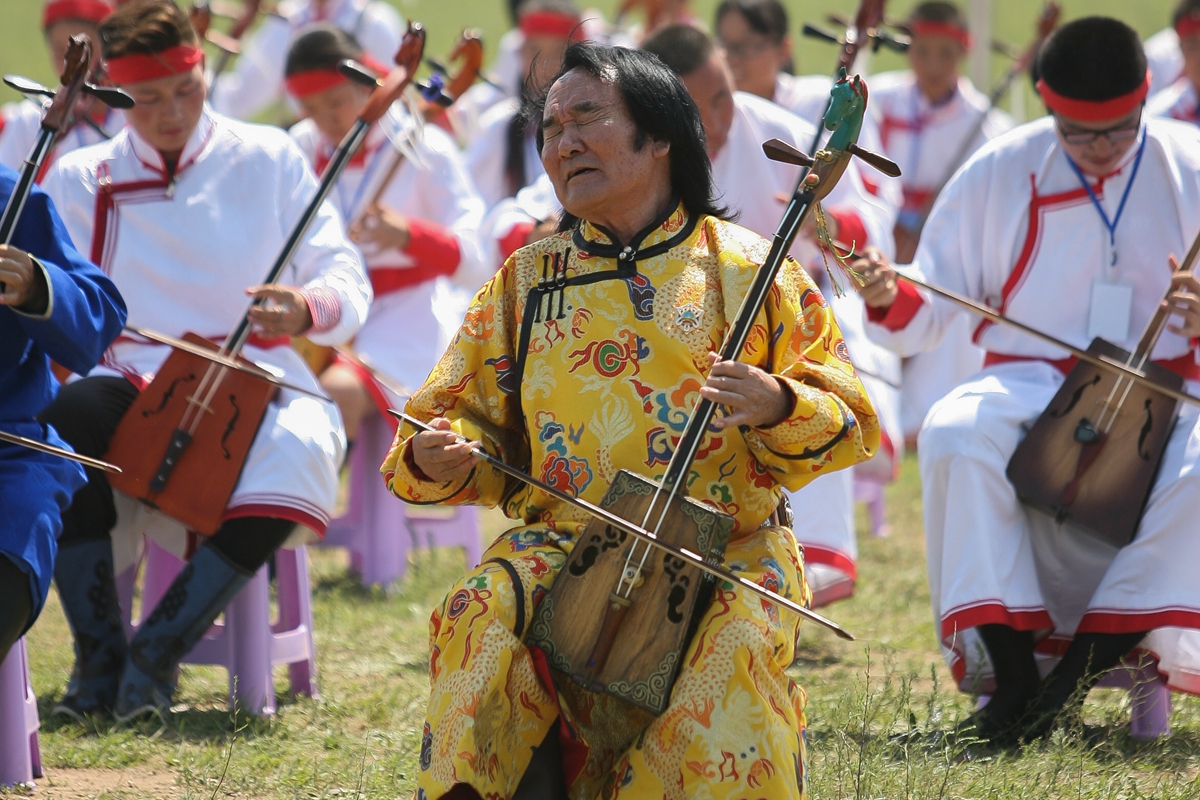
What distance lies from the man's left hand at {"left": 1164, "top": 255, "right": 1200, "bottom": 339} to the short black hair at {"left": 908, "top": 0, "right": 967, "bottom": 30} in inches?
183

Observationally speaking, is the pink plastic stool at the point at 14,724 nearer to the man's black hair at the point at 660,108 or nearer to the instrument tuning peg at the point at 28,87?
the instrument tuning peg at the point at 28,87

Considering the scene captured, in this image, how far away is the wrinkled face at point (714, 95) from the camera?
4.57 m

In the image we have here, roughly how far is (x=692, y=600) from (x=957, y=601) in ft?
4.18

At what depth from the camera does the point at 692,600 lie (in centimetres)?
264

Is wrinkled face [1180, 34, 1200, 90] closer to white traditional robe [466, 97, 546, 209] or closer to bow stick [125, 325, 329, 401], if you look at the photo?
white traditional robe [466, 97, 546, 209]

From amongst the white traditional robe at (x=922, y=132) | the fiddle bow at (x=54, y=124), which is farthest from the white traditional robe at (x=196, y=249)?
the white traditional robe at (x=922, y=132)

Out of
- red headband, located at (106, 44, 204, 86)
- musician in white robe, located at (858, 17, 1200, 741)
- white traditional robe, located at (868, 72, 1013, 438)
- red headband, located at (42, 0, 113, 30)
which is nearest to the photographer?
musician in white robe, located at (858, 17, 1200, 741)

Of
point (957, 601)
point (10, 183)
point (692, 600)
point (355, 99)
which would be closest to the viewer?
point (692, 600)

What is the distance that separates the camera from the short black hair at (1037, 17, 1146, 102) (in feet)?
12.4

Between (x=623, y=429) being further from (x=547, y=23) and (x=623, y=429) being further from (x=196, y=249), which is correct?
(x=547, y=23)

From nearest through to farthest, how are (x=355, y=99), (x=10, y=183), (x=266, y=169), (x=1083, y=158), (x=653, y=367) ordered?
(x=653, y=367) → (x=10, y=183) → (x=1083, y=158) → (x=266, y=169) → (x=355, y=99)

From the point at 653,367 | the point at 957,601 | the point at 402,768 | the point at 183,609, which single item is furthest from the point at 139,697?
the point at 957,601

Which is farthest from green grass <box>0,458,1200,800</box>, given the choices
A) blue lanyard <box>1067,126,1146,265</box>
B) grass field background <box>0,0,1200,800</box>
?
blue lanyard <box>1067,126,1146,265</box>

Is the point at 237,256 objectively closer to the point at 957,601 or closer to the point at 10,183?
the point at 10,183
